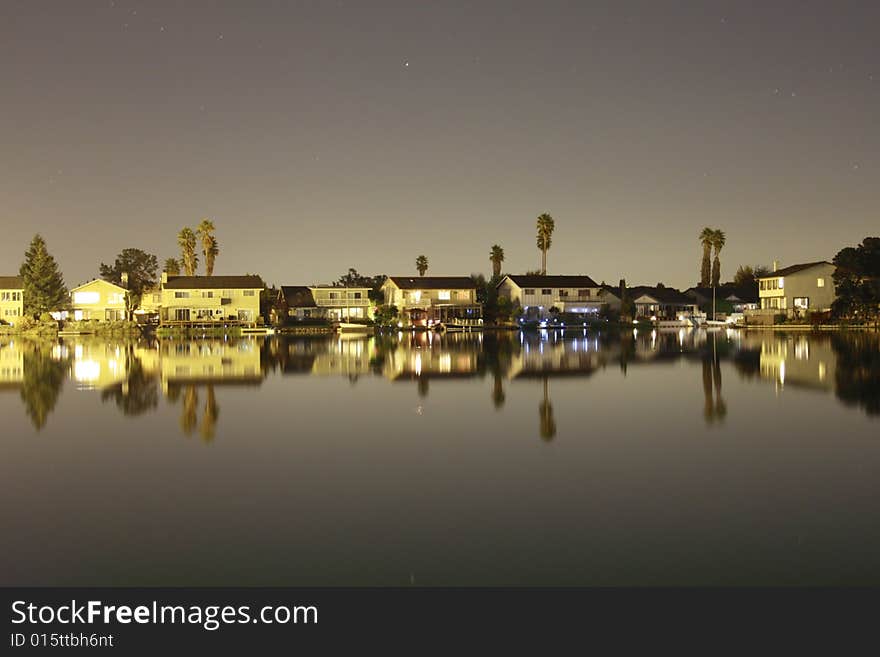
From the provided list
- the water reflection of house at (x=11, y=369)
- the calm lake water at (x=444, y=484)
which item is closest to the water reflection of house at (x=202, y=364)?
the calm lake water at (x=444, y=484)

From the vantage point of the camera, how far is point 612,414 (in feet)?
56.6

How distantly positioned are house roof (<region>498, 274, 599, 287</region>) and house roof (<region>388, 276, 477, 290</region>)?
21.5 ft

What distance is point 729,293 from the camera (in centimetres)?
9950

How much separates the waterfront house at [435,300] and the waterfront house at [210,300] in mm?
15864

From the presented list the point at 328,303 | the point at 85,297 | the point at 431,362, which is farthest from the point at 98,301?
the point at 431,362

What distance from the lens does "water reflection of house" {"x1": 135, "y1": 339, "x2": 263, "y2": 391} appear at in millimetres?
26031

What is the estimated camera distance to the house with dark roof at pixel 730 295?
314ft

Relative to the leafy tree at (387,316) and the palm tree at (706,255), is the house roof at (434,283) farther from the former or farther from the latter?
the palm tree at (706,255)

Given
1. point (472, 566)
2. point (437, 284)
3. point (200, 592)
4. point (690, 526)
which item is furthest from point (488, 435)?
point (437, 284)

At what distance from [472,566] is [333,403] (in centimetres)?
1313

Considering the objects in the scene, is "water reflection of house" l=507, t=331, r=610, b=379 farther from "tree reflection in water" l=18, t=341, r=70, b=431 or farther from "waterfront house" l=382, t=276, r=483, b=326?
"waterfront house" l=382, t=276, r=483, b=326

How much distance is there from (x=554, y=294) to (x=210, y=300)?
128 ft

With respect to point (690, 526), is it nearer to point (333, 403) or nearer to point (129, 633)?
point (129, 633)

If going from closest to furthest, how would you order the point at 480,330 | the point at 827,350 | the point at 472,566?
the point at 472,566, the point at 827,350, the point at 480,330
